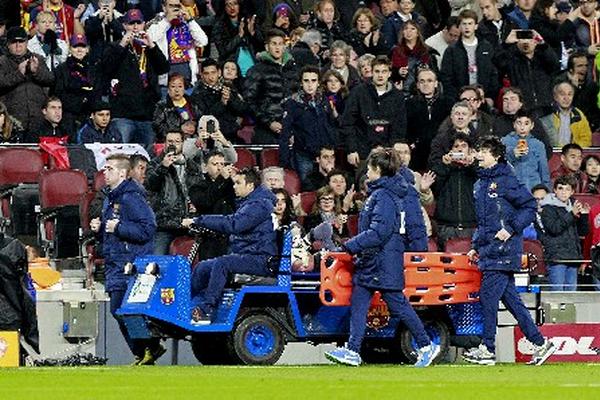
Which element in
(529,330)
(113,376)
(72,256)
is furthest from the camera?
(72,256)

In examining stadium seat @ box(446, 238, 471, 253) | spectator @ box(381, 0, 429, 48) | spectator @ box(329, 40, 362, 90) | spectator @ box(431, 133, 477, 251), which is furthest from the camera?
spectator @ box(381, 0, 429, 48)

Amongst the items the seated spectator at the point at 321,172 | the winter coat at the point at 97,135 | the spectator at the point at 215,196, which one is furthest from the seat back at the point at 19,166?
the seated spectator at the point at 321,172

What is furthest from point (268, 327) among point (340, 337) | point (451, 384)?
point (451, 384)

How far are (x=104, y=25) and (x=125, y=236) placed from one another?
20.3 feet

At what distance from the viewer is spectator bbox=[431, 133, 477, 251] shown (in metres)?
22.2

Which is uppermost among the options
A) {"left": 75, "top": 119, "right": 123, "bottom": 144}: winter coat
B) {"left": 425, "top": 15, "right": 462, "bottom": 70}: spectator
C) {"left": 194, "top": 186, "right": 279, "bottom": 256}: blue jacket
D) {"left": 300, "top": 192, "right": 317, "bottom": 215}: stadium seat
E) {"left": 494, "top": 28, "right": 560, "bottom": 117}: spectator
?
{"left": 425, "top": 15, "right": 462, "bottom": 70}: spectator

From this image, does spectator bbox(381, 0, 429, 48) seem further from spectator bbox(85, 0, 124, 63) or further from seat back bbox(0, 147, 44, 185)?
seat back bbox(0, 147, 44, 185)

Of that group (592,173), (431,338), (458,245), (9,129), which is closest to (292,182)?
(458,245)

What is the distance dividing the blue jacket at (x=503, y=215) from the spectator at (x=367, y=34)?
23.6 feet

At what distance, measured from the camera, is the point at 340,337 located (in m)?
19.0

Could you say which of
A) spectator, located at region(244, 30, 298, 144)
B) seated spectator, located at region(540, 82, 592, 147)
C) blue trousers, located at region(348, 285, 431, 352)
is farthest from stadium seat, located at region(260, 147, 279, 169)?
blue trousers, located at region(348, 285, 431, 352)

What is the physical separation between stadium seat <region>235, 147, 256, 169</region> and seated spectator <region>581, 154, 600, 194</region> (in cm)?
394

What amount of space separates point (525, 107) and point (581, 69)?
131 centimetres

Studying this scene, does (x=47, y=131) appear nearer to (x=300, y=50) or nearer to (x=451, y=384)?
(x=300, y=50)
